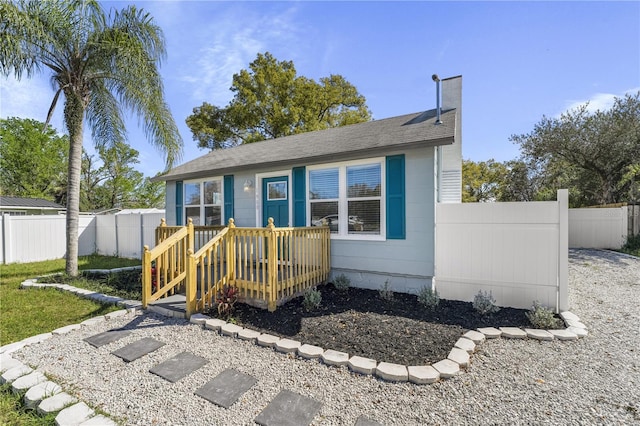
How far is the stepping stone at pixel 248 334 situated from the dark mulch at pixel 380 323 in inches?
5.4

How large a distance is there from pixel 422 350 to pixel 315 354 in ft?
4.11

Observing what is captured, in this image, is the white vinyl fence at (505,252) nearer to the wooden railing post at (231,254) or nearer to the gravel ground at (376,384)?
the gravel ground at (376,384)

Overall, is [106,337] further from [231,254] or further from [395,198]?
[395,198]

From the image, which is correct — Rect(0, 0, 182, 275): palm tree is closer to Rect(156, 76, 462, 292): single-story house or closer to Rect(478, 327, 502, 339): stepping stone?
Rect(156, 76, 462, 292): single-story house

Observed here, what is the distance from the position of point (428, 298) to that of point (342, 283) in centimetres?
164

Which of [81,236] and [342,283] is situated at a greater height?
[81,236]

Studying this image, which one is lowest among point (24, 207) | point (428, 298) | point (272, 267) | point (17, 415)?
point (17, 415)

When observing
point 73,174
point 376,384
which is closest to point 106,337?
point 376,384

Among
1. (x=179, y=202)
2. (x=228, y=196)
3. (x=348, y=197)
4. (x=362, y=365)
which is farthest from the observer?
(x=179, y=202)

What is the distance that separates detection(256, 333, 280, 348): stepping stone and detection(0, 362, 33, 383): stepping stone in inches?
94.7

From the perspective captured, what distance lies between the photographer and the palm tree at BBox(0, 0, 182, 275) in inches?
240

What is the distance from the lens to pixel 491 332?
148 inches

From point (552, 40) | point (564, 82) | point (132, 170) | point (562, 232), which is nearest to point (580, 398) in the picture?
point (562, 232)

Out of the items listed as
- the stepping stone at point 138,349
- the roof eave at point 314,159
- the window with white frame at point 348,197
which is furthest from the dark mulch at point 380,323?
the roof eave at point 314,159
